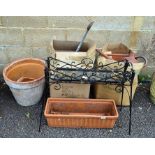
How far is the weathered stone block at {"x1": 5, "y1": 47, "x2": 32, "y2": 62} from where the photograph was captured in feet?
8.40

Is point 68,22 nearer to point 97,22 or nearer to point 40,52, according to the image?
point 97,22

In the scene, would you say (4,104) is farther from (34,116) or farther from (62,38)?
(62,38)

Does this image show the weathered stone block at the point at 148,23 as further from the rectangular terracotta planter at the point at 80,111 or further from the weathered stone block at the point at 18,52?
the weathered stone block at the point at 18,52

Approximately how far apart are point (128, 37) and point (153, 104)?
2.29 feet

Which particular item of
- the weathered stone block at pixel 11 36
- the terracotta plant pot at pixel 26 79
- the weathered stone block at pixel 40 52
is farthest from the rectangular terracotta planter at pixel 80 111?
the weathered stone block at pixel 11 36

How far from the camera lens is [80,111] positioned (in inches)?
88.8

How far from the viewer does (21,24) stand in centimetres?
242

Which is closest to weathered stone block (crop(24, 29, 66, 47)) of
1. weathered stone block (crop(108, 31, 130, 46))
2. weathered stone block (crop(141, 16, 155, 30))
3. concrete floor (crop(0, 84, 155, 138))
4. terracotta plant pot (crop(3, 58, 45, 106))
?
terracotta plant pot (crop(3, 58, 45, 106))

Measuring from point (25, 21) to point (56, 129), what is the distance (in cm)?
105

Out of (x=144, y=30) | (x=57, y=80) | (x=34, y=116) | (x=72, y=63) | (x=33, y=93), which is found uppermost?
(x=144, y=30)

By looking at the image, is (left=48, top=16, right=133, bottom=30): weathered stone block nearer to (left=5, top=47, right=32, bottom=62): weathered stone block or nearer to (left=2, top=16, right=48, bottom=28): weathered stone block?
(left=2, top=16, right=48, bottom=28): weathered stone block

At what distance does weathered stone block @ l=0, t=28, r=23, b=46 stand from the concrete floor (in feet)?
1.75

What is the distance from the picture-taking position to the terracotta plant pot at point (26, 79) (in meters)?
2.17

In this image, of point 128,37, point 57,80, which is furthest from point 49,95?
point 128,37
